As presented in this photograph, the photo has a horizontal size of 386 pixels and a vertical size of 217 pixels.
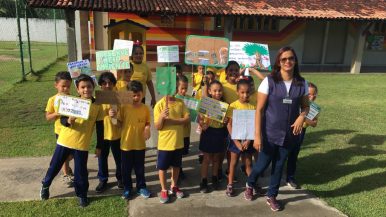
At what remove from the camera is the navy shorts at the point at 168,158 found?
382 cm

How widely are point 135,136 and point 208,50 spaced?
1.72 meters

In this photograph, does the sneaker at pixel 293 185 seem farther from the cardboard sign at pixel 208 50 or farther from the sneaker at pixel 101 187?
the sneaker at pixel 101 187

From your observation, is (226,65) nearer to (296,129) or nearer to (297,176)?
(296,129)

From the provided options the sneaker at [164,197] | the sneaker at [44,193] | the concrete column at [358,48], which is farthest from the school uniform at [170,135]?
the concrete column at [358,48]

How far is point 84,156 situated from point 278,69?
89.7 inches

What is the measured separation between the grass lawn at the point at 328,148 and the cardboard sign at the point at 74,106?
1062mm

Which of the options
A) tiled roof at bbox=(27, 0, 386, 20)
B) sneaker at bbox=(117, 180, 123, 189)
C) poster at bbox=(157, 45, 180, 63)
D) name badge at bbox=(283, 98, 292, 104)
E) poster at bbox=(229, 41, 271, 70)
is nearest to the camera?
name badge at bbox=(283, 98, 292, 104)

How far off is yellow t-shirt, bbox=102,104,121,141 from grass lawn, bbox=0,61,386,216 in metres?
0.71

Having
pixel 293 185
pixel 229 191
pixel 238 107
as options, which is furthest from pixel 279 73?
pixel 293 185

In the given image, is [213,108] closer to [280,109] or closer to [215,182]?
[280,109]

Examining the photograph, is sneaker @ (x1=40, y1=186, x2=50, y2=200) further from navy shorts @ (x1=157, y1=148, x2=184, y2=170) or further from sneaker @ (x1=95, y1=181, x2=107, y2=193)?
navy shorts @ (x1=157, y1=148, x2=184, y2=170)

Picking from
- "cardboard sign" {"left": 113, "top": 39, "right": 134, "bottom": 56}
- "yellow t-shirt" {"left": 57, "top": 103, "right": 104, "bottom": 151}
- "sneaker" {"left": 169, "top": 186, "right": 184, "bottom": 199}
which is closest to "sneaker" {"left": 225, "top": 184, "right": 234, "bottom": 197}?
"sneaker" {"left": 169, "top": 186, "right": 184, "bottom": 199}

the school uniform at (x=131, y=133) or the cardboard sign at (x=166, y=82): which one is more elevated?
the cardboard sign at (x=166, y=82)

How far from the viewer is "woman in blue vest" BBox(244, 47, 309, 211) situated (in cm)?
350
